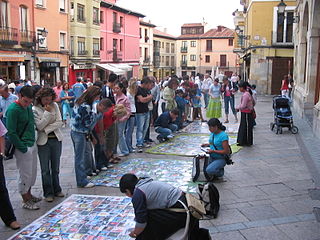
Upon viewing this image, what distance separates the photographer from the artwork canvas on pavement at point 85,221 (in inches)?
190

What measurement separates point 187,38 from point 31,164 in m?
66.0

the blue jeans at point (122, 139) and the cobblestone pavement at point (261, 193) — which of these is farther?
the blue jeans at point (122, 139)

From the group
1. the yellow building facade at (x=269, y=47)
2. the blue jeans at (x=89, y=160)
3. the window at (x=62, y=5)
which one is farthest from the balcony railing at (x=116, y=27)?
the blue jeans at (x=89, y=160)

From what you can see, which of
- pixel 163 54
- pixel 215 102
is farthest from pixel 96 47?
pixel 163 54

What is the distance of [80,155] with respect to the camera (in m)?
6.54

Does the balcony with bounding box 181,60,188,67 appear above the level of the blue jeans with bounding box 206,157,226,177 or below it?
above

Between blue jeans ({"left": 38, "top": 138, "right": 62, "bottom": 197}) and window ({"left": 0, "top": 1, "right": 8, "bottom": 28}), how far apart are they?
735 inches

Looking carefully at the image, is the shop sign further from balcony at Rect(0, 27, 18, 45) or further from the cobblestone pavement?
the cobblestone pavement

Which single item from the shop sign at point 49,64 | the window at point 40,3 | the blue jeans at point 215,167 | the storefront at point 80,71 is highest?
the window at point 40,3

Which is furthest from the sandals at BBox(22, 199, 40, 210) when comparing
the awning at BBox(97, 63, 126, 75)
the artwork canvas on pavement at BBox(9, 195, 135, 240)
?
the awning at BBox(97, 63, 126, 75)

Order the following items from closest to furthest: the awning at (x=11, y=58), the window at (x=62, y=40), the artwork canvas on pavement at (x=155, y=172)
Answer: the artwork canvas on pavement at (x=155, y=172), the awning at (x=11, y=58), the window at (x=62, y=40)

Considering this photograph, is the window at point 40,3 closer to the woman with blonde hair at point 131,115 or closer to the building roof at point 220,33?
the woman with blonde hair at point 131,115

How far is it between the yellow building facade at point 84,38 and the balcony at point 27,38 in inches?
261

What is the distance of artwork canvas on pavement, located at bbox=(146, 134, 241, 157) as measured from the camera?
30.4ft
